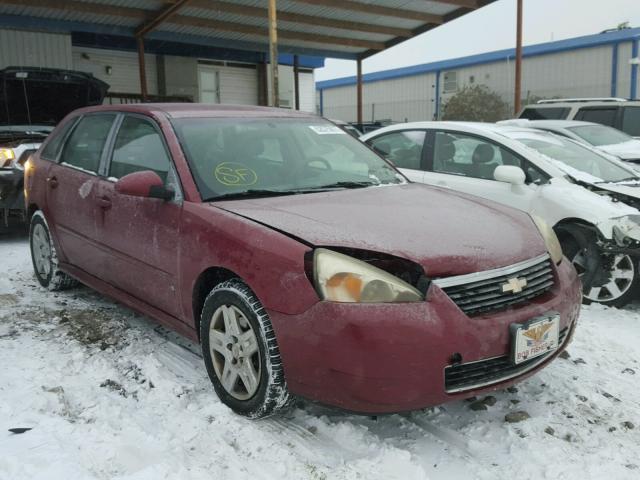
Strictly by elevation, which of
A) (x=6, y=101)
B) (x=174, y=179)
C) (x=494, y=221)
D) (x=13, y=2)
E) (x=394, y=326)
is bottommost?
(x=394, y=326)

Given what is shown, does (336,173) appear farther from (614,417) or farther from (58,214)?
(58,214)

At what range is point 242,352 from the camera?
2.82 meters

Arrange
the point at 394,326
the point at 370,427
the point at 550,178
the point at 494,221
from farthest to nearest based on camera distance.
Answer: the point at 550,178 < the point at 494,221 < the point at 370,427 < the point at 394,326

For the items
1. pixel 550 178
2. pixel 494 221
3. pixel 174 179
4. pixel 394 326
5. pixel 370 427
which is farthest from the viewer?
pixel 550 178

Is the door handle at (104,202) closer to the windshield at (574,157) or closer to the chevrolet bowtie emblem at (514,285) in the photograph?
the chevrolet bowtie emblem at (514,285)

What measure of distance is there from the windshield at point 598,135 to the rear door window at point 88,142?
6.79 meters

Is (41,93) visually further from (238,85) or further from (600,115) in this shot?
(238,85)

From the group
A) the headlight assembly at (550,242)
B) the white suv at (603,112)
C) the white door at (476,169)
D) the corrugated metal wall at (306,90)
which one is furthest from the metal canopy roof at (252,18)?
the headlight assembly at (550,242)

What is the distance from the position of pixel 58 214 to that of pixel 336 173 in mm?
2333

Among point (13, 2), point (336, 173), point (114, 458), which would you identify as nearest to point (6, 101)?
point (13, 2)

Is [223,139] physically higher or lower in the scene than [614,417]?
higher

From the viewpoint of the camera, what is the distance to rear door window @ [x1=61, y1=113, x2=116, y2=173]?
4.21 m

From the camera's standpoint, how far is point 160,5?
1284 cm

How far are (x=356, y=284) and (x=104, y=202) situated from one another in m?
2.18
